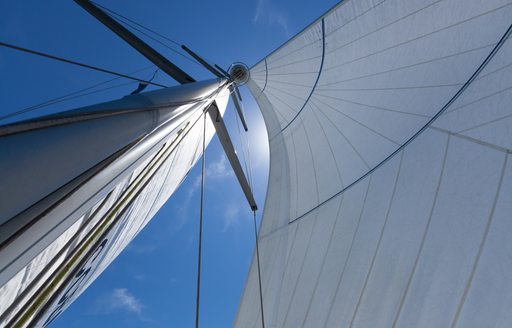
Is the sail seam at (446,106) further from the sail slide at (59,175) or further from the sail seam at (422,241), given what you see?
the sail slide at (59,175)

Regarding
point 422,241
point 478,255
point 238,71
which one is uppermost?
point 238,71

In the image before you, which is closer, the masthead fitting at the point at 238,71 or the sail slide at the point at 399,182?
the sail slide at the point at 399,182

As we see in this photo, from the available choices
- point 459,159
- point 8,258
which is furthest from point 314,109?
point 8,258

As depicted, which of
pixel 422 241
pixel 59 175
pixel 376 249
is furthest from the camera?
pixel 376 249

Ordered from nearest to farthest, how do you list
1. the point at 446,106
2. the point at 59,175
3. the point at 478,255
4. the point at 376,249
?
1. the point at 59,175
2. the point at 478,255
3. the point at 376,249
4. the point at 446,106

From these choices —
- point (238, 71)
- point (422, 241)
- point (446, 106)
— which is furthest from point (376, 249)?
point (238, 71)

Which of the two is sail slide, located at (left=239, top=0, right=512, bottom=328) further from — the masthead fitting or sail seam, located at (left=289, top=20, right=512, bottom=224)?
Answer: the masthead fitting

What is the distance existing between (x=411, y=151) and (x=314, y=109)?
6.36 ft

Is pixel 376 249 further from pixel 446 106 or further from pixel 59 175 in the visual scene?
pixel 59 175

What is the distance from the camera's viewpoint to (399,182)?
2.05 meters

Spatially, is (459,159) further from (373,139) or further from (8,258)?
(8,258)

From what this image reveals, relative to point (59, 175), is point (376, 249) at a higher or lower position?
higher

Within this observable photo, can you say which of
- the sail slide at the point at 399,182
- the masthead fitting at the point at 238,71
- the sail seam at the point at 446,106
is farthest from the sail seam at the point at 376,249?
the masthead fitting at the point at 238,71

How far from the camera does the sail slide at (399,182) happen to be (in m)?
1.38
